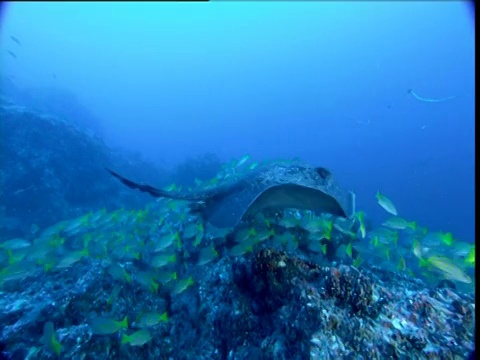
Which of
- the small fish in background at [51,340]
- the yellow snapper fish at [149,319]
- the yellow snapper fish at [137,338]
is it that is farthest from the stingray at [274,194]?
the small fish in background at [51,340]

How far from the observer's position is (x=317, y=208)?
14.8ft

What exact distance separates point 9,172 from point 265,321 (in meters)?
15.8

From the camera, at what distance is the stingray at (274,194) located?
4250mm

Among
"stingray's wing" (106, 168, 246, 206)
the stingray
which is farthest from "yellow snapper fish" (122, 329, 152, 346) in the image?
"stingray's wing" (106, 168, 246, 206)

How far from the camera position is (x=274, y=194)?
A: 4430mm

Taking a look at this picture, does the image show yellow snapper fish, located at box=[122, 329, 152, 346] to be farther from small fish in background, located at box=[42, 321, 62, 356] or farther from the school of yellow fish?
small fish in background, located at box=[42, 321, 62, 356]

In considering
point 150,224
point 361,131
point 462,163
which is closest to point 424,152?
Result: point 462,163

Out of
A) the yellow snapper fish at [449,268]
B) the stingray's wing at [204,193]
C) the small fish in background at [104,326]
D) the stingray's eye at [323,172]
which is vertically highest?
the stingray's eye at [323,172]

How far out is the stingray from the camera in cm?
425

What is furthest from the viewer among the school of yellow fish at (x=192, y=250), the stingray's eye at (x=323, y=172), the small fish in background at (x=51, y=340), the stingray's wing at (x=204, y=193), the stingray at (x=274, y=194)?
the school of yellow fish at (x=192, y=250)

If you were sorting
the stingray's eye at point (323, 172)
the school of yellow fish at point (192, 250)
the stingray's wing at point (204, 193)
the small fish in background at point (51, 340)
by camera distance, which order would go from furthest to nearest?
1. the school of yellow fish at point (192, 250)
2. the stingray's wing at point (204, 193)
3. the stingray's eye at point (323, 172)
4. the small fish in background at point (51, 340)

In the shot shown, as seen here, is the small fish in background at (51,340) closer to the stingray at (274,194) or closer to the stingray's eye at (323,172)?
the stingray at (274,194)

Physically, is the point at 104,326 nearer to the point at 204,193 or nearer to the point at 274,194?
the point at 204,193

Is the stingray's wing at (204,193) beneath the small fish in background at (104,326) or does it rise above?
above
